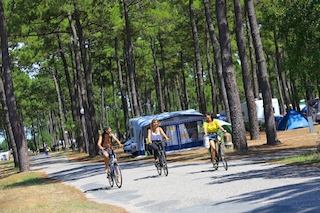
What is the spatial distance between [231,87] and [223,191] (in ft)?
35.8

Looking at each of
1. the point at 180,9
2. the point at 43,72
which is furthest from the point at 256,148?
the point at 43,72

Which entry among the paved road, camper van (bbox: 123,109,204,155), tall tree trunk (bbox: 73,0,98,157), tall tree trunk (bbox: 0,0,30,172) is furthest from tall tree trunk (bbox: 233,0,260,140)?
tall tree trunk (bbox: 73,0,98,157)

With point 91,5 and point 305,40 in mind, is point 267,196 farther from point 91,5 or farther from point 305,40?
point 91,5

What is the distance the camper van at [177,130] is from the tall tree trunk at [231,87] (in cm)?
990

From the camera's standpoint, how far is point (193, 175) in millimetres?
15742

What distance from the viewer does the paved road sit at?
29.5 ft

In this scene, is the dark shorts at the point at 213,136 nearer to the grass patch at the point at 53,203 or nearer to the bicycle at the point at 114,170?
the bicycle at the point at 114,170

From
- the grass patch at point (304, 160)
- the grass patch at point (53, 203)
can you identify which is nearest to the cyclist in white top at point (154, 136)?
the grass patch at point (53, 203)

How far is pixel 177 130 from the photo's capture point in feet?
106

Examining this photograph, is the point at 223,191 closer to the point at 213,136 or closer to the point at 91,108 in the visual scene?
the point at 213,136

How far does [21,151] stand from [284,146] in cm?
1317

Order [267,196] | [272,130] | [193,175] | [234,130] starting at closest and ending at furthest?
[267,196] < [193,175] < [234,130] < [272,130]

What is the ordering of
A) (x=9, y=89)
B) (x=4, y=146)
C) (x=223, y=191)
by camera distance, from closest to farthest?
(x=223, y=191) < (x=9, y=89) < (x=4, y=146)

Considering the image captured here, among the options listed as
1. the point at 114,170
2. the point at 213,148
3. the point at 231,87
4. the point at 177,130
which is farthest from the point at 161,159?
the point at 177,130
